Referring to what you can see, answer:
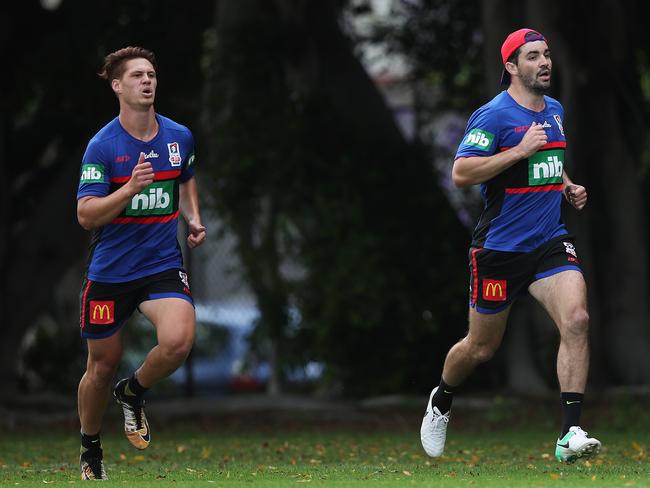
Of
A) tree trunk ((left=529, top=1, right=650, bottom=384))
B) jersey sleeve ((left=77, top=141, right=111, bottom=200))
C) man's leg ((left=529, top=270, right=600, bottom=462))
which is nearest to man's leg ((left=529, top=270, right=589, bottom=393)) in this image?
man's leg ((left=529, top=270, right=600, bottom=462))

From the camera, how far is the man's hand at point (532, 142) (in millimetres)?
7914

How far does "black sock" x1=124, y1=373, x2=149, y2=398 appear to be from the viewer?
8125 millimetres

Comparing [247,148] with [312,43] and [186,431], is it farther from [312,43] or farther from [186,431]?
[186,431]

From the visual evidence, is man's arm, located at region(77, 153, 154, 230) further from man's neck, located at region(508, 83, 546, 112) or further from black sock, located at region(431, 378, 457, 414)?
black sock, located at region(431, 378, 457, 414)

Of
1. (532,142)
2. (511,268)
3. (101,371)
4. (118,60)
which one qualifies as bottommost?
(101,371)

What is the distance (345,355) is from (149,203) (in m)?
7.43

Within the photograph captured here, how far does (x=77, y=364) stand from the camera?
58.6ft

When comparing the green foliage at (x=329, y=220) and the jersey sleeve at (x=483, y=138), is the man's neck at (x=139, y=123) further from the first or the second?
the green foliage at (x=329, y=220)

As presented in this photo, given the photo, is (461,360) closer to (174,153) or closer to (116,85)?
(174,153)

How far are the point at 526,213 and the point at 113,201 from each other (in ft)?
7.85

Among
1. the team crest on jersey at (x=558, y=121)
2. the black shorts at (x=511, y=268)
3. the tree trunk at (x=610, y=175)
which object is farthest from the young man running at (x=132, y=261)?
the tree trunk at (x=610, y=175)

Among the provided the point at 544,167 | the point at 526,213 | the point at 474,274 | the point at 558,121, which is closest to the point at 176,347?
the point at 474,274

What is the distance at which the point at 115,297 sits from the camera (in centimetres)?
799

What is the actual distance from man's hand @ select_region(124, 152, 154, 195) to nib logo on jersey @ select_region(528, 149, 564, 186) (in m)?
2.22
